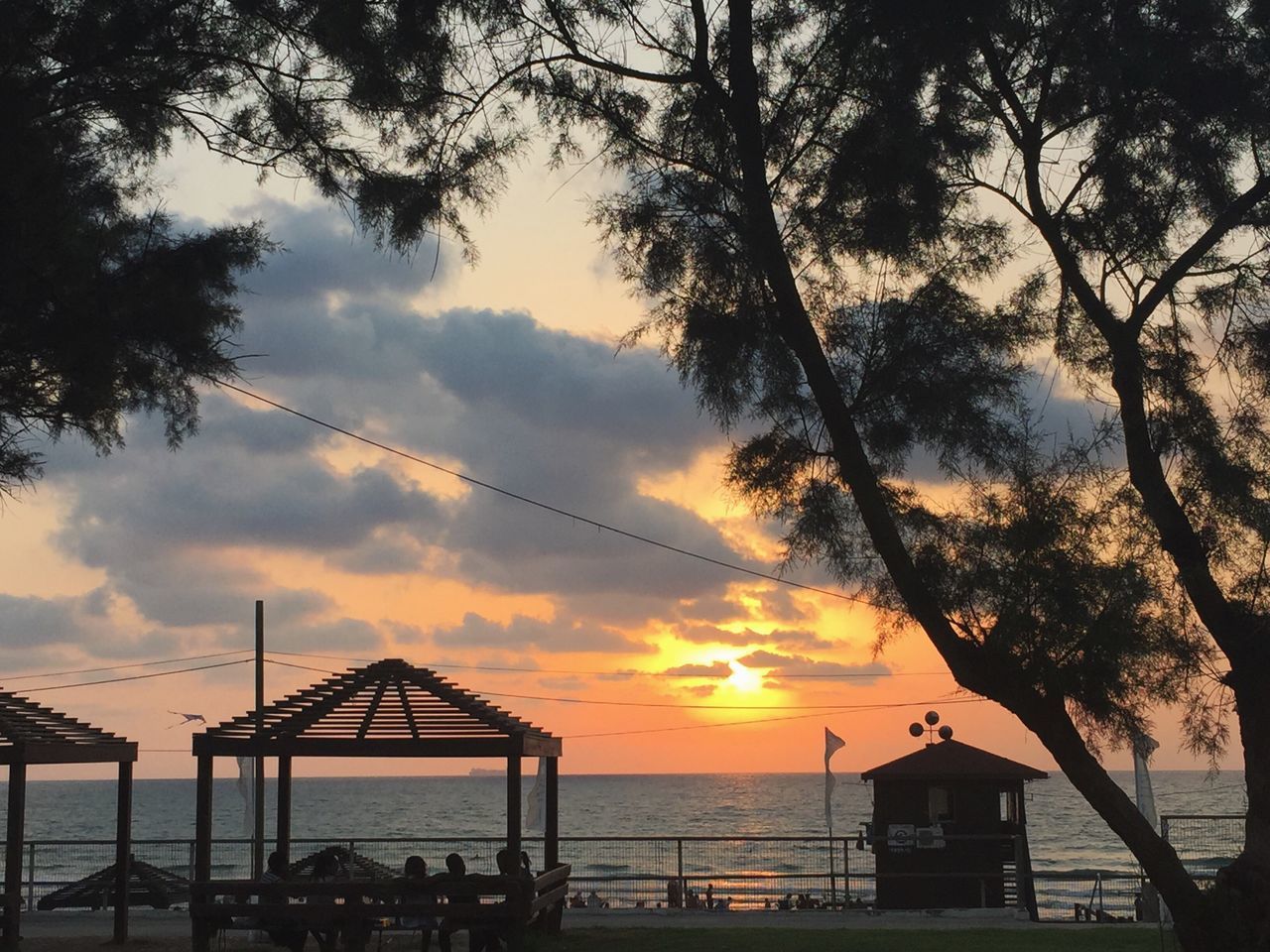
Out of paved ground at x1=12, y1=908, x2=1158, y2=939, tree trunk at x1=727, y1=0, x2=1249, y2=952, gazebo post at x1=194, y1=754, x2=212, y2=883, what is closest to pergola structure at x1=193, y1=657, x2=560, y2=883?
gazebo post at x1=194, y1=754, x2=212, y2=883

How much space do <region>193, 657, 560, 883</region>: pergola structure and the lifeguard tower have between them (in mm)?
9091

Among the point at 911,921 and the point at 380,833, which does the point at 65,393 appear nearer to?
the point at 911,921

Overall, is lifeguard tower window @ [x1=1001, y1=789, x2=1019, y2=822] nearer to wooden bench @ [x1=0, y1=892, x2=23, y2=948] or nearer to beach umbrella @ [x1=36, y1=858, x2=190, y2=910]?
beach umbrella @ [x1=36, y1=858, x2=190, y2=910]

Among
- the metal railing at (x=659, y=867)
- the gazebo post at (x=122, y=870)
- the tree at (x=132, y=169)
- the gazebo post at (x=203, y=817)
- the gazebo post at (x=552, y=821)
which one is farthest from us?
the metal railing at (x=659, y=867)

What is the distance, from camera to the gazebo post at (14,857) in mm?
14859

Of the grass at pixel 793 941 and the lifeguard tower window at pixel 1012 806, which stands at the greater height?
the lifeguard tower window at pixel 1012 806

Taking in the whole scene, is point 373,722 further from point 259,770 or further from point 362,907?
point 259,770

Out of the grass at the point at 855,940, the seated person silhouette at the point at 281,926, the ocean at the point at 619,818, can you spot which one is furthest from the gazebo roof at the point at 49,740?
the ocean at the point at 619,818


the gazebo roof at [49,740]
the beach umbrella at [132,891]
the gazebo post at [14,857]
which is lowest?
the beach umbrella at [132,891]

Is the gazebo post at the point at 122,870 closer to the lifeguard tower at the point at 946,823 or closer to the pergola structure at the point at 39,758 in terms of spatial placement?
the pergola structure at the point at 39,758

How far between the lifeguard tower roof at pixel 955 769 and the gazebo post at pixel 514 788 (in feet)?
33.2

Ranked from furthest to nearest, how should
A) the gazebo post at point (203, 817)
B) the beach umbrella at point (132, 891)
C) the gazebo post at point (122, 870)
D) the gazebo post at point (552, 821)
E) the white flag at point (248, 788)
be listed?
the white flag at point (248, 788), the beach umbrella at point (132, 891), the gazebo post at point (552, 821), the gazebo post at point (122, 870), the gazebo post at point (203, 817)

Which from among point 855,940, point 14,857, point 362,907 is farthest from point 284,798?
point 855,940

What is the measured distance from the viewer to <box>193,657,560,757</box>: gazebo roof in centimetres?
1644
